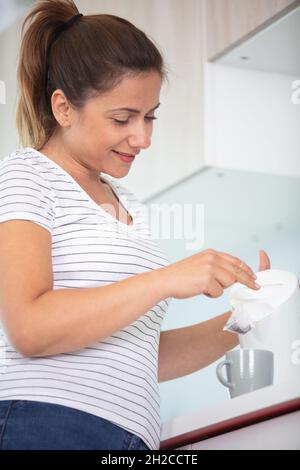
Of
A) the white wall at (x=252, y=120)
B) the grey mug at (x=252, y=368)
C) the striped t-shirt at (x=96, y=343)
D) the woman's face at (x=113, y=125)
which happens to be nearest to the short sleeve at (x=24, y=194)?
the striped t-shirt at (x=96, y=343)

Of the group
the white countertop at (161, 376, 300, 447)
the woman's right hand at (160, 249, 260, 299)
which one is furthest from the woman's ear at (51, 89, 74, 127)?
the white countertop at (161, 376, 300, 447)

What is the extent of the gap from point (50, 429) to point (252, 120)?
45.5 inches

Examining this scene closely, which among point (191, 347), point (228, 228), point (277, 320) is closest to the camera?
point (277, 320)

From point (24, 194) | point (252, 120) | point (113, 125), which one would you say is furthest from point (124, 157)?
point (252, 120)

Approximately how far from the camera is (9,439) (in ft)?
2.97

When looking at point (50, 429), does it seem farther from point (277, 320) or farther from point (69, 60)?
point (69, 60)

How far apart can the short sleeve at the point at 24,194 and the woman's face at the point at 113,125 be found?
0.10m

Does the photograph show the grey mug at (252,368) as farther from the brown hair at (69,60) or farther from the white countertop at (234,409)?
the brown hair at (69,60)

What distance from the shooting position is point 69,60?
1.14 metres

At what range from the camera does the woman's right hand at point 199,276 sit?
3.08 ft
